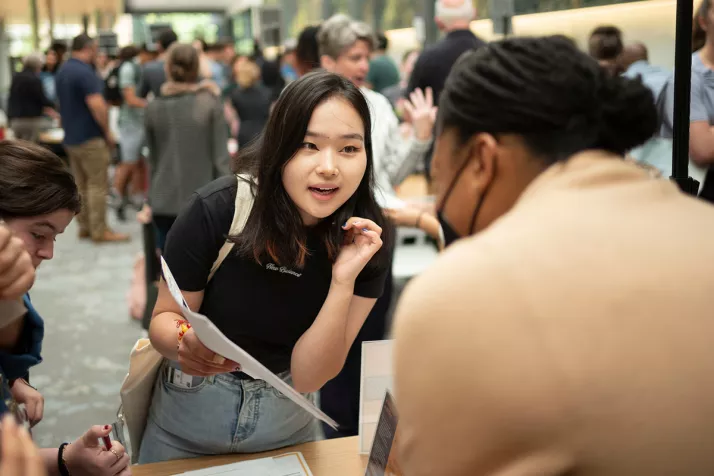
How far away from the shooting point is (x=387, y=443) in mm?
1359

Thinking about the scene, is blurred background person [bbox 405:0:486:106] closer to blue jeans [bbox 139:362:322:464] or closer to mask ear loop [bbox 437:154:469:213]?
blue jeans [bbox 139:362:322:464]

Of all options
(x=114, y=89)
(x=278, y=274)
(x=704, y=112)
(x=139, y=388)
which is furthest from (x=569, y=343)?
(x=114, y=89)

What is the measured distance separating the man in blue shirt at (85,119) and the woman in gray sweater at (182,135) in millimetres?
2050

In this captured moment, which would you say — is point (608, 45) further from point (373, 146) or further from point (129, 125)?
Result: point (129, 125)

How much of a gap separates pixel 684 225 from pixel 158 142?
4050mm

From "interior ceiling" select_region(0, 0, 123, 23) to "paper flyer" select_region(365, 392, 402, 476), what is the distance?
17.8 meters

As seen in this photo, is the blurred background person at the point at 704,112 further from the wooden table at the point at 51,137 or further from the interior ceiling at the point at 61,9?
the interior ceiling at the point at 61,9

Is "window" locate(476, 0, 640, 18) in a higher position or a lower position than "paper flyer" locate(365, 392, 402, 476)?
higher

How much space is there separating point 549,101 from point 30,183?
39.1 inches

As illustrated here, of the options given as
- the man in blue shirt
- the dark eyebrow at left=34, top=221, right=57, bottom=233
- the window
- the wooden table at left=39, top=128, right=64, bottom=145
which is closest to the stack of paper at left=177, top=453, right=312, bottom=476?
the dark eyebrow at left=34, top=221, right=57, bottom=233

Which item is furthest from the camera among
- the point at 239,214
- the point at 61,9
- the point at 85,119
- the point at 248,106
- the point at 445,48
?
the point at 61,9

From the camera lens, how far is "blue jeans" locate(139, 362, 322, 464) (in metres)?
1.61

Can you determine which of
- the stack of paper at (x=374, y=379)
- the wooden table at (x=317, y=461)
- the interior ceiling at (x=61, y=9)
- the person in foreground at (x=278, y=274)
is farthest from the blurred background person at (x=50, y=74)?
the stack of paper at (x=374, y=379)

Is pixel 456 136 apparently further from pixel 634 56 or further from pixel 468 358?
pixel 634 56
